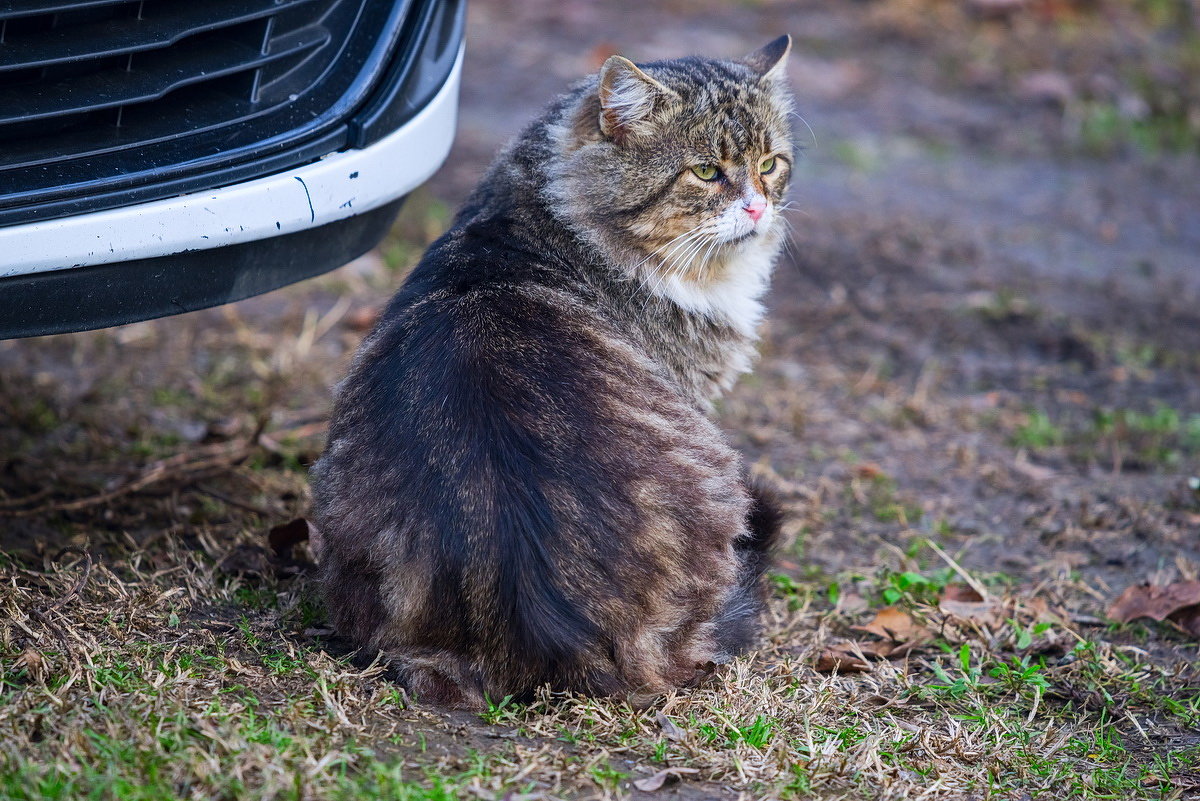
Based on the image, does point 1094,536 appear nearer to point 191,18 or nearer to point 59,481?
point 191,18

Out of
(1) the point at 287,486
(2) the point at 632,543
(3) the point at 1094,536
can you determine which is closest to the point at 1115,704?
(3) the point at 1094,536

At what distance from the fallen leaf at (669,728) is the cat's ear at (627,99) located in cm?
150

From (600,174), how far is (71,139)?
1275 mm

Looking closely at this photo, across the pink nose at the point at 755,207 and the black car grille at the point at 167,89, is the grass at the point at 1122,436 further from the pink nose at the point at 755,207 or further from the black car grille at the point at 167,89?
the black car grille at the point at 167,89

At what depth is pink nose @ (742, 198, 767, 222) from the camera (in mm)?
3043

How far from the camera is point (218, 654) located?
8.31 ft

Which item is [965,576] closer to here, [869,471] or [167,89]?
[869,471]

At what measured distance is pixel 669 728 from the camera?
239 centimetres

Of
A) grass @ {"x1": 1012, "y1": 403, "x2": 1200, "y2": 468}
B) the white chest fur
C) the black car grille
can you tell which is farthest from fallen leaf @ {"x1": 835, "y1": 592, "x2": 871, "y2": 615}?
the black car grille

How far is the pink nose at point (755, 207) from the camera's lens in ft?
9.98

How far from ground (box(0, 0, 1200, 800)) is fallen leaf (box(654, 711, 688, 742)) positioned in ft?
0.07

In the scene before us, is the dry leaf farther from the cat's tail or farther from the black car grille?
the black car grille

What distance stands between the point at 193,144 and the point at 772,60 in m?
1.74

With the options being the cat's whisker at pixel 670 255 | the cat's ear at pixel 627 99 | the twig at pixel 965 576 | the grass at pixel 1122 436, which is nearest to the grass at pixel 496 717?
the twig at pixel 965 576
